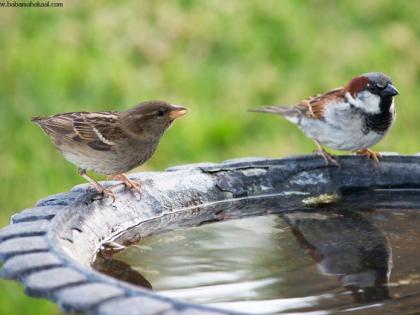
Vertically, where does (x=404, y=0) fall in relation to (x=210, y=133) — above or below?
above

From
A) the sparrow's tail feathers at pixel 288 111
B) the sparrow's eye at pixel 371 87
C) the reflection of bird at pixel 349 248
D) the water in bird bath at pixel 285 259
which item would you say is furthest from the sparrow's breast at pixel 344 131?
the reflection of bird at pixel 349 248

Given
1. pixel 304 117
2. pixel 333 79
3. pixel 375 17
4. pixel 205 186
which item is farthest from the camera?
pixel 375 17

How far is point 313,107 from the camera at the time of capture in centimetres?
524

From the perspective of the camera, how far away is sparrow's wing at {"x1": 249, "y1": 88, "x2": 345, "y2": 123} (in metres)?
5.11

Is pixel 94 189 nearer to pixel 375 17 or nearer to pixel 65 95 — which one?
pixel 65 95

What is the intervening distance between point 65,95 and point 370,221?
364cm

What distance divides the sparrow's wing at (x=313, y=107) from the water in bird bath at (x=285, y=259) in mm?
1245

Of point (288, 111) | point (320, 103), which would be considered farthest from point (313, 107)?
point (288, 111)

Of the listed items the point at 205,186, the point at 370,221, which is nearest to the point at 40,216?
the point at 205,186

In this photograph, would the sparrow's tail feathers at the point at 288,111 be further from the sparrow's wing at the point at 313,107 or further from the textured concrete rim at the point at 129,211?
the textured concrete rim at the point at 129,211

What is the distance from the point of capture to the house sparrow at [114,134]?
4.16 m

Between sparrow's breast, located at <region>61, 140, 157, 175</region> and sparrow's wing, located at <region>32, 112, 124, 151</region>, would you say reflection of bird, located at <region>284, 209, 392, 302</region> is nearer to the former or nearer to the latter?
sparrow's breast, located at <region>61, 140, 157, 175</region>

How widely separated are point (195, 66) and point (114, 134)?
3.40 metres

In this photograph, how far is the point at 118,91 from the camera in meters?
7.01
